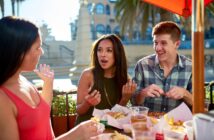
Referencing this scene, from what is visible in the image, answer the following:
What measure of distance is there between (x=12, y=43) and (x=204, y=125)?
96cm

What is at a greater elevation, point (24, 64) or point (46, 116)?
point (24, 64)

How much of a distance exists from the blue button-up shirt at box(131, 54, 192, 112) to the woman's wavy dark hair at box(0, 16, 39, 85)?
4.80 ft

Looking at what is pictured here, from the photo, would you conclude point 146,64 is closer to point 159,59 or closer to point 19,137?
point 159,59

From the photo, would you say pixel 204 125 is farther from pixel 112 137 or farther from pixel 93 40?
pixel 93 40

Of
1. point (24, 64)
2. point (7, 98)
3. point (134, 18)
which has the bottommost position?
point (7, 98)

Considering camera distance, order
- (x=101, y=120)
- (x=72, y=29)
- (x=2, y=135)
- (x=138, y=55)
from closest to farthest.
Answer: (x=2, y=135) → (x=101, y=120) → (x=138, y=55) → (x=72, y=29)

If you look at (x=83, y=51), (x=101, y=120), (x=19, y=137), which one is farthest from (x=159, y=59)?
(x=83, y=51)

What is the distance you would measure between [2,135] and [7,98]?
0.60 ft

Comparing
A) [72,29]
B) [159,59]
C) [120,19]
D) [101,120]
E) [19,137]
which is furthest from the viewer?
[72,29]

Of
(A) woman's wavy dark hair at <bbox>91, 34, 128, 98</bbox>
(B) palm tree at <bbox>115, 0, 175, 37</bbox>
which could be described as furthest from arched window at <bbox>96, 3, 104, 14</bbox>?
(A) woman's wavy dark hair at <bbox>91, 34, 128, 98</bbox>

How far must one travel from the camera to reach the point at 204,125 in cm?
95

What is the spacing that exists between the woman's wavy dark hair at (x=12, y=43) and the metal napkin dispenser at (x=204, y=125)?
2.96 feet

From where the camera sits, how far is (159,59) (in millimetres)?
2916

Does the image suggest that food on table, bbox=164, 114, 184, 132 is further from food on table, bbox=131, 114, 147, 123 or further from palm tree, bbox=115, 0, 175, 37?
palm tree, bbox=115, 0, 175, 37
